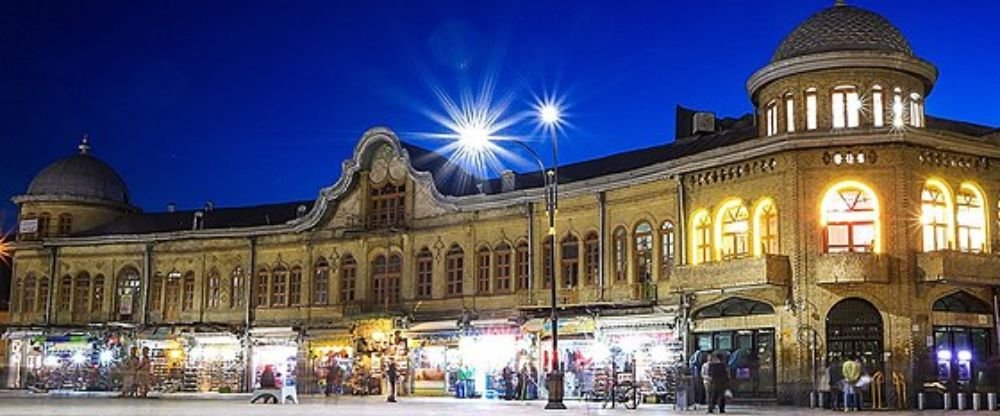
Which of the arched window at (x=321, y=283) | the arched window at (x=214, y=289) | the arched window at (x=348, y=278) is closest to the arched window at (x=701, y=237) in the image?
the arched window at (x=348, y=278)

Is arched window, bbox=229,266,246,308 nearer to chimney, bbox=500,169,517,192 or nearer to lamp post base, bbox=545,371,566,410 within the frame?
chimney, bbox=500,169,517,192

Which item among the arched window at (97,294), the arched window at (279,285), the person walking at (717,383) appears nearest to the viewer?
the person walking at (717,383)

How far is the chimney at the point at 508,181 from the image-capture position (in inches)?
1935

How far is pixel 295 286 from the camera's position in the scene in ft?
181

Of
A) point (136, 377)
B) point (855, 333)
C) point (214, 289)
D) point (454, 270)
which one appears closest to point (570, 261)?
point (454, 270)

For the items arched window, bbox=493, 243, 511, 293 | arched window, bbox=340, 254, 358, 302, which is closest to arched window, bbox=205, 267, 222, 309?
arched window, bbox=340, 254, 358, 302

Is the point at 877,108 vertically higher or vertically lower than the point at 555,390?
higher

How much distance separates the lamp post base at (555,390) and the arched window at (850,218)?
893 centimetres

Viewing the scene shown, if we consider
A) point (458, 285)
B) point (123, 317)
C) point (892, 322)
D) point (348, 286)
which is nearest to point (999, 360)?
point (892, 322)

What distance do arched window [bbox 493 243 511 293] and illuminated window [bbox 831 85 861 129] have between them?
14.5 metres

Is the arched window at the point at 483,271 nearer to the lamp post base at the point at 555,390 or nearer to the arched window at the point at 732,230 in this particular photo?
the arched window at the point at 732,230

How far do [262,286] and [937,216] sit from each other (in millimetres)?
30386

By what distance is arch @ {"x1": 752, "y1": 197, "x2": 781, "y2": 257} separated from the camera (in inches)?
1478

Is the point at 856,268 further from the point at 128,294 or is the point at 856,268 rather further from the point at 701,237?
the point at 128,294
